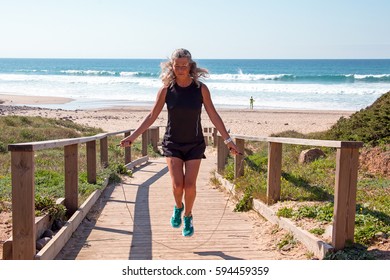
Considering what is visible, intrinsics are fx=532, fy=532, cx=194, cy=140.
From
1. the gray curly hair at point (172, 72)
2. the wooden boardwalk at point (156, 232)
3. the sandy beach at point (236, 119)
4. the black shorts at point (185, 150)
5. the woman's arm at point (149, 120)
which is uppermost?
the gray curly hair at point (172, 72)

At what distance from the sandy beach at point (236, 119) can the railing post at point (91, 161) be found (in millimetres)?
15634

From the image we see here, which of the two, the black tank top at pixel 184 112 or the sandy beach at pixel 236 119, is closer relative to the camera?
the black tank top at pixel 184 112

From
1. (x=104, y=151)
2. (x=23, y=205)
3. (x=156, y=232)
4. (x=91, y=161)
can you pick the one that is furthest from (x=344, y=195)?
(x=104, y=151)

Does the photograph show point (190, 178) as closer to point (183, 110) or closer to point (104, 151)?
point (183, 110)

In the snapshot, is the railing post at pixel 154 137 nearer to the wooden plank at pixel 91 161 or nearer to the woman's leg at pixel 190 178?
the wooden plank at pixel 91 161

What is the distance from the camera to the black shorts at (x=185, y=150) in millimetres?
5054

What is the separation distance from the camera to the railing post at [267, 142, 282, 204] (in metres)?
6.81

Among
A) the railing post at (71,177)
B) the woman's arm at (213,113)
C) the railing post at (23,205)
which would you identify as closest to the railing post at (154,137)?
the railing post at (71,177)

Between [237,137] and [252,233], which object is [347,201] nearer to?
[252,233]

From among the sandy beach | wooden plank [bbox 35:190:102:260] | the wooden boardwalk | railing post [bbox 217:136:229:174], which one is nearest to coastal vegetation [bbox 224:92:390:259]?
railing post [bbox 217:136:229:174]

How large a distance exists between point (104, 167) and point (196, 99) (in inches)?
218

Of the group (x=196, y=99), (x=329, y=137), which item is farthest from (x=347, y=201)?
(x=329, y=137)

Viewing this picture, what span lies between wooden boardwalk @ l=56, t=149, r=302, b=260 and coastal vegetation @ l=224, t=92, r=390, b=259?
0.54 m

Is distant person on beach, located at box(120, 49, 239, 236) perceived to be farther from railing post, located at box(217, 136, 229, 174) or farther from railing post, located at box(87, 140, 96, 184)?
railing post, located at box(217, 136, 229, 174)
